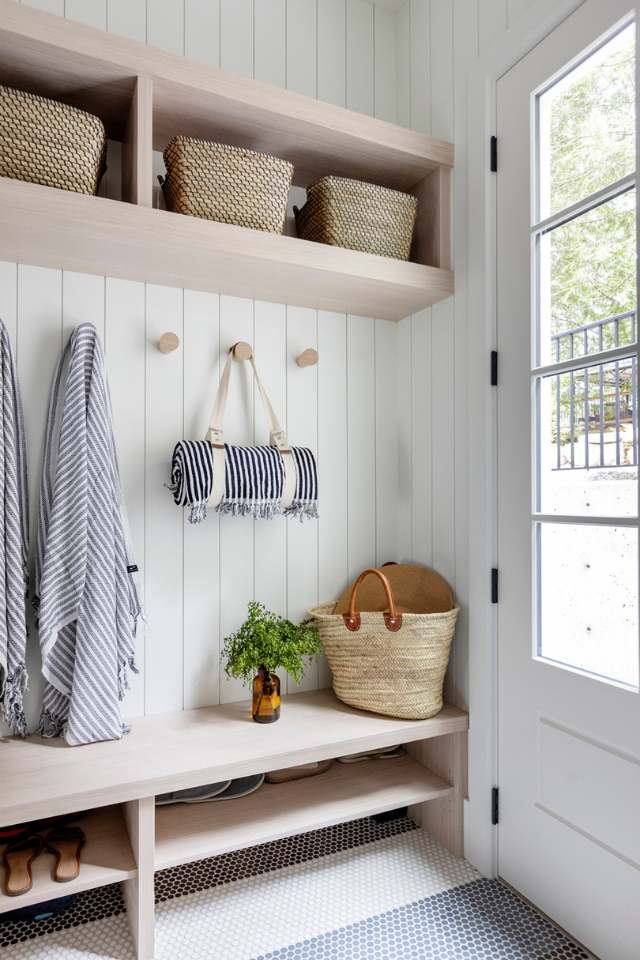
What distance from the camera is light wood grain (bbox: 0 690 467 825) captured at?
1362mm

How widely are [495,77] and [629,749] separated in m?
1.72

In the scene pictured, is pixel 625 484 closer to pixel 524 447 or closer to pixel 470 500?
pixel 524 447

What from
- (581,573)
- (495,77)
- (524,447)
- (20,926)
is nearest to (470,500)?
(524,447)

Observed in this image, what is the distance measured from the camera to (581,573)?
1493 mm

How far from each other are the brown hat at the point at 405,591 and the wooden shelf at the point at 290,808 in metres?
0.49

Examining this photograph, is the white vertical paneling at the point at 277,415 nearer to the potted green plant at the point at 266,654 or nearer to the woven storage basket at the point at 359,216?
the potted green plant at the point at 266,654

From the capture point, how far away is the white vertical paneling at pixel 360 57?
6.98ft

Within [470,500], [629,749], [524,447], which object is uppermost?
[524,447]

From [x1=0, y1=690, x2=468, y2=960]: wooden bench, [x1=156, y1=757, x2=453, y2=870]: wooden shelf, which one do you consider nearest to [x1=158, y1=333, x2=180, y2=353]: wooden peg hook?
[x1=0, y1=690, x2=468, y2=960]: wooden bench

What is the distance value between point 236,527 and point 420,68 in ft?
5.25

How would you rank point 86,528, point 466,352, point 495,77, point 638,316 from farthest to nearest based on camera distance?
point 466,352 < point 495,77 < point 86,528 < point 638,316

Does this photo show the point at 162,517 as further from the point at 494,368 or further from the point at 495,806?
the point at 495,806

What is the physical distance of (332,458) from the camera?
2.10m

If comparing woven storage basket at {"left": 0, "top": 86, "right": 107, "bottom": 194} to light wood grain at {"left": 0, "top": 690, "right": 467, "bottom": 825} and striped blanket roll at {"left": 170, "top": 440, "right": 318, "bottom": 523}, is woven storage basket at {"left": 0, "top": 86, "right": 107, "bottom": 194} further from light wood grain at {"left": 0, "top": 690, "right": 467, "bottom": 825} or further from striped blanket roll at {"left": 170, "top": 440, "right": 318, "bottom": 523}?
light wood grain at {"left": 0, "top": 690, "right": 467, "bottom": 825}
